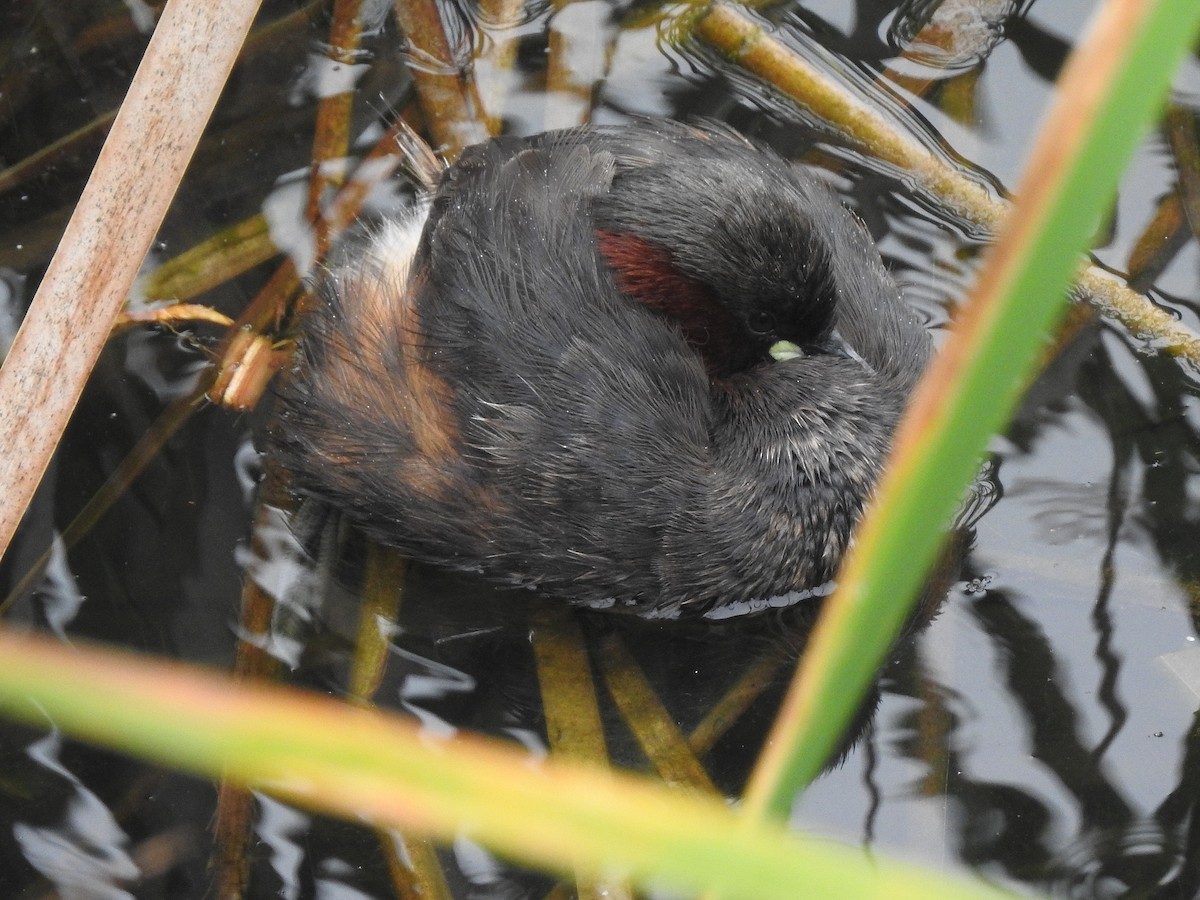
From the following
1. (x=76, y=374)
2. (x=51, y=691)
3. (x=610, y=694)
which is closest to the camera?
(x=51, y=691)

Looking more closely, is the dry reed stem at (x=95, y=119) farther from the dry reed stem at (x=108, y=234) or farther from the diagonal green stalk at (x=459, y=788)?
the diagonal green stalk at (x=459, y=788)

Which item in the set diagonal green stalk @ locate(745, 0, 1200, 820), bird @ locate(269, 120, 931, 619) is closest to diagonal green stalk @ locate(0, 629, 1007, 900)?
diagonal green stalk @ locate(745, 0, 1200, 820)

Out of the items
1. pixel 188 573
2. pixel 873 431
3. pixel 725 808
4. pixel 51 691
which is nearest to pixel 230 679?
pixel 188 573

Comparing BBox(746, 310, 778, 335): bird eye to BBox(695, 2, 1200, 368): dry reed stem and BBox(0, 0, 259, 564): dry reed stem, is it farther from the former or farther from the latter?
BBox(0, 0, 259, 564): dry reed stem

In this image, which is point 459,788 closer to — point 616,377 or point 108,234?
point 108,234

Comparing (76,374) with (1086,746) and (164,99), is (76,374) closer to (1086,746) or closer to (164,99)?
(164,99)
